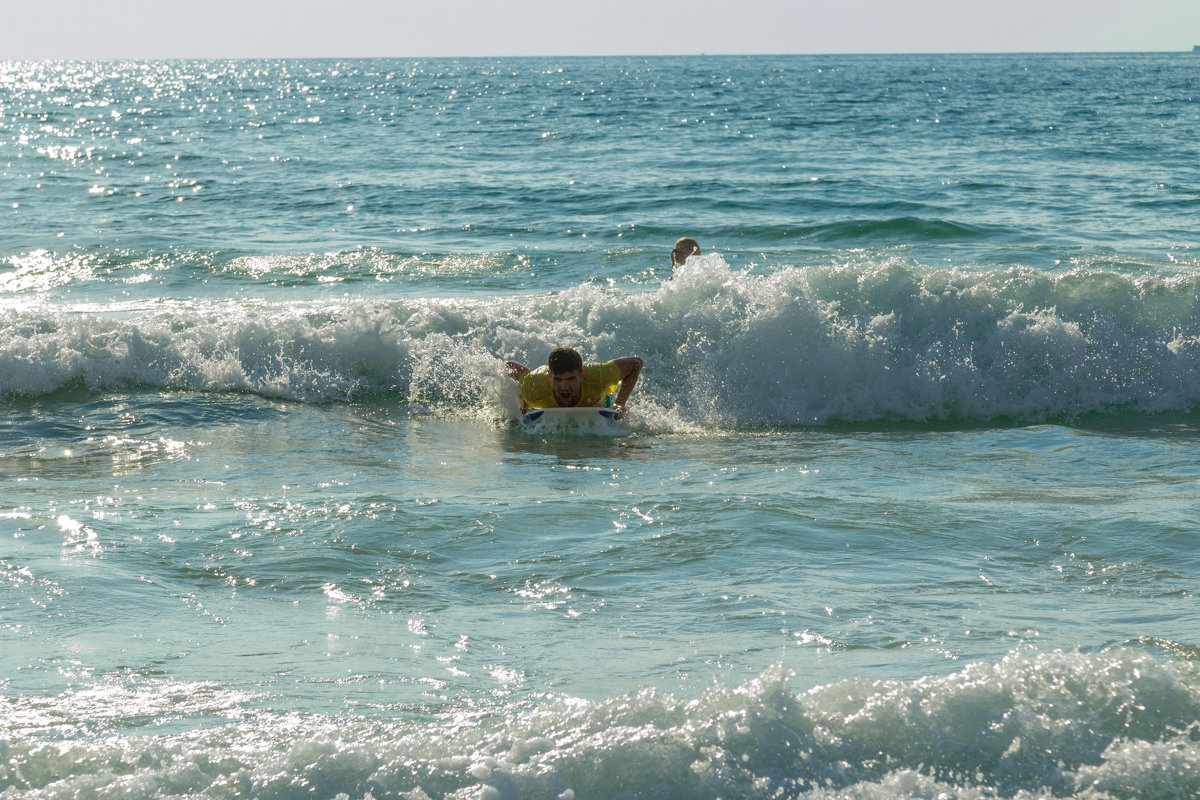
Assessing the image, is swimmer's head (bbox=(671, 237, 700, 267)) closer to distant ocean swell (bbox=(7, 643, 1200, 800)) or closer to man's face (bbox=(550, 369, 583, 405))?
man's face (bbox=(550, 369, 583, 405))

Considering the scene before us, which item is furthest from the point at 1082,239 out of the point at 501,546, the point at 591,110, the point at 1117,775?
the point at 591,110

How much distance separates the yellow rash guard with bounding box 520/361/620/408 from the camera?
8547 millimetres

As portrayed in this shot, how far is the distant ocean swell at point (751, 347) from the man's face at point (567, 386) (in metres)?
0.81

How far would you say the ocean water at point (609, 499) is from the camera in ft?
10.3

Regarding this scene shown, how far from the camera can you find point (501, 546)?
17.0 ft

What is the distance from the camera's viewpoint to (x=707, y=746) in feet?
10.2

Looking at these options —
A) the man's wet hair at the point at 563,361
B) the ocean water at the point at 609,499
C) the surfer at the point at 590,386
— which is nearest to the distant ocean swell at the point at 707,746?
the ocean water at the point at 609,499

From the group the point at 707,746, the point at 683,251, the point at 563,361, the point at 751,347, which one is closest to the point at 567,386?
the point at 563,361

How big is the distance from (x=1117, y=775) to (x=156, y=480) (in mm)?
5814

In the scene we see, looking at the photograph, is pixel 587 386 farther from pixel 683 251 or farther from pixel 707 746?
pixel 707 746

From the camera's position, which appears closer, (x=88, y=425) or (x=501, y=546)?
→ (x=501, y=546)

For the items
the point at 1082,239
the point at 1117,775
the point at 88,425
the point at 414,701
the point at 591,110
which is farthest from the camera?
the point at 591,110

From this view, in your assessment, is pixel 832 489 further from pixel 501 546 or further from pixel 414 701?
pixel 414 701

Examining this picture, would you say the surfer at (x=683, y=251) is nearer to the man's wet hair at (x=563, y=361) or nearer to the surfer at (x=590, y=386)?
the surfer at (x=590, y=386)
